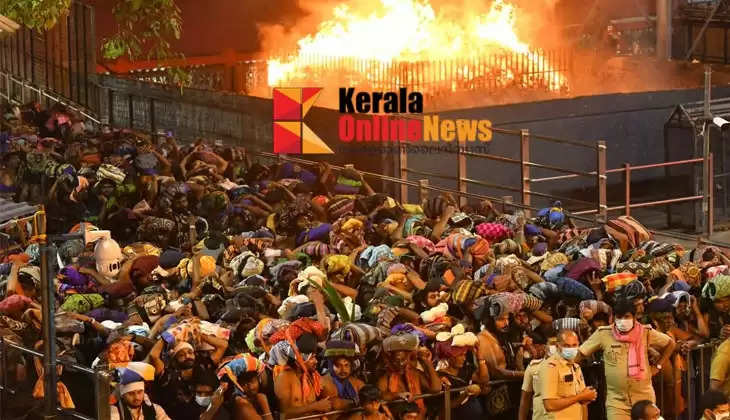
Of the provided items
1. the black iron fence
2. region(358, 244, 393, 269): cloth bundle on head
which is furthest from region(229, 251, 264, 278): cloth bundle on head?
the black iron fence

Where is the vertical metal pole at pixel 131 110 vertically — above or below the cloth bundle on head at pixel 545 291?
above

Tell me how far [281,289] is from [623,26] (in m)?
17.0

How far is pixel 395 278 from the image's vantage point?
12672mm

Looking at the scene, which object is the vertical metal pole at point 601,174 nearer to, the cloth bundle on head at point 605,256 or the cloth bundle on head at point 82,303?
the cloth bundle on head at point 605,256

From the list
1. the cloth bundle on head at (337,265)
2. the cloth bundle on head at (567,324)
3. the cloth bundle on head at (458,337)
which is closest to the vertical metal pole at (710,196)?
the cloth bundle on head at (337,265)

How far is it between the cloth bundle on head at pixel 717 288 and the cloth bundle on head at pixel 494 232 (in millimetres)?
3003

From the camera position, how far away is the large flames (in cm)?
2394

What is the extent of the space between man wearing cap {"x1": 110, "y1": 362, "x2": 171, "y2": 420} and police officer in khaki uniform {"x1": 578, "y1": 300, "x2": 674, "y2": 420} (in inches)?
122

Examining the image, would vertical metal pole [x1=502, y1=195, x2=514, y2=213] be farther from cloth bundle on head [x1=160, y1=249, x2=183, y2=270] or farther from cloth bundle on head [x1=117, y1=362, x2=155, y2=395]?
cloth bundle on head [x1=117, y1=362, x2=155, y2=395]

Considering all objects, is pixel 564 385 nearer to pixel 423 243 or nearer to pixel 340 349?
pixel 340 349

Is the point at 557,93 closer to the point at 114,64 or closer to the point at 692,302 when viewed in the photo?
the point at 114,64

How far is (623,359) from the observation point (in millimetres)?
11406

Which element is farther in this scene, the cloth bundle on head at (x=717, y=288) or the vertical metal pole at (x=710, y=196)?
the vertical metal pole at (x=710, y=196)

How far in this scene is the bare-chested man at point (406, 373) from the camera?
10.9 m
